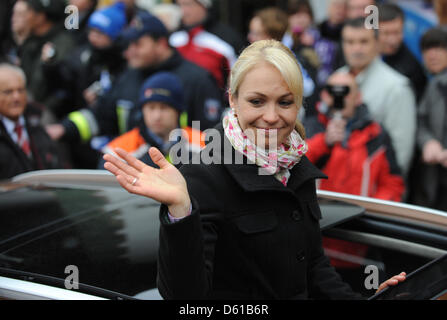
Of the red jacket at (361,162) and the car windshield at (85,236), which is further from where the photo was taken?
the red jacket at (361,162)

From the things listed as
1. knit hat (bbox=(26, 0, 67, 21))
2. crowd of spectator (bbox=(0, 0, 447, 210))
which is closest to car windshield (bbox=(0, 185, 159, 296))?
crowd of spectator (bbox=(0, 0, 447, 210))

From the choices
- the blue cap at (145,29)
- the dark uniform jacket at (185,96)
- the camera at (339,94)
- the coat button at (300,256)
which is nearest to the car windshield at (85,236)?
the coat button at (300,256)

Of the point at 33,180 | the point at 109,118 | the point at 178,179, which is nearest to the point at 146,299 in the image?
the point at 178,179

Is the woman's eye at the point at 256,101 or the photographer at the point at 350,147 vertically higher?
the photographer at the point at 350,147

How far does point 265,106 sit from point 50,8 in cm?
478

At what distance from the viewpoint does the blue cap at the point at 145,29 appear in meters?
4.62

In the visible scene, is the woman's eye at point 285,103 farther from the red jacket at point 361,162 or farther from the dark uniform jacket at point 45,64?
the dark uniform jacket at point 45,64

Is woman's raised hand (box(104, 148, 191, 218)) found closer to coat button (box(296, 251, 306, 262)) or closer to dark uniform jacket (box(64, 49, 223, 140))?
coat button (box(296, 251, 306, 262))

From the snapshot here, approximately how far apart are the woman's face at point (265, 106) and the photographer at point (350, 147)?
A: 1.97m

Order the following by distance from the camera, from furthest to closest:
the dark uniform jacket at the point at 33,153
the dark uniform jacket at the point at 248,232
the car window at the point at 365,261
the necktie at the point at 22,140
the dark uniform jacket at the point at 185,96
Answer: the dark uniform jacket at the point at 185,96 < the necktie at the point at 22,140 < the dark uniform jacket at the point at 33,153 < the car window at the point at 365,261 < the dark uniform jacket at the point at 248,232

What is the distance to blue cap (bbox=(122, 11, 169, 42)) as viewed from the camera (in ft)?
15.2

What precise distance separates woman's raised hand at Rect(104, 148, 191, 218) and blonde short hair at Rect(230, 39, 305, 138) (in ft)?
→ 1.12

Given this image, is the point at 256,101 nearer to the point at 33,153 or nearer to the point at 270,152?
the point at 270,152

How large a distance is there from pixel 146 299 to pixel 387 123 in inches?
108
